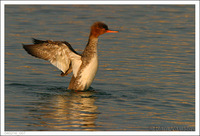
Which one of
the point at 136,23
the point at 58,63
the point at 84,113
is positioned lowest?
the point at 84,113

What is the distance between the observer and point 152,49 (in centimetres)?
1648

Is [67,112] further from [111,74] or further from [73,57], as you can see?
[111,74]

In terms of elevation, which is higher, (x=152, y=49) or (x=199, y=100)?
(x=152, y=49)

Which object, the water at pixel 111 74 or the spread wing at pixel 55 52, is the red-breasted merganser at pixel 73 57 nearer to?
the spread wing at pixel 55 52

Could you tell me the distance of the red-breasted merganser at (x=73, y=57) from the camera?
11.3m

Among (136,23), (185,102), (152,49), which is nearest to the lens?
(185,102)

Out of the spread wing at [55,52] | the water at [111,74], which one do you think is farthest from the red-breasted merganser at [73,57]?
the water at [111,74]

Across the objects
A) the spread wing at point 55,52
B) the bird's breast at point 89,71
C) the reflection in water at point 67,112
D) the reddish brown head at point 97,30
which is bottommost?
the reflection in water at point 67,112

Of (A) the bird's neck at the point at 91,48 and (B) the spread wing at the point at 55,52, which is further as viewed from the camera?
(A) the bird's neck at the point at 91,48

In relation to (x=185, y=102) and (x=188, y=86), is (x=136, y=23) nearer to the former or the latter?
(x=188, y=86)

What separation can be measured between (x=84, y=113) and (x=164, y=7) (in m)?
15.2

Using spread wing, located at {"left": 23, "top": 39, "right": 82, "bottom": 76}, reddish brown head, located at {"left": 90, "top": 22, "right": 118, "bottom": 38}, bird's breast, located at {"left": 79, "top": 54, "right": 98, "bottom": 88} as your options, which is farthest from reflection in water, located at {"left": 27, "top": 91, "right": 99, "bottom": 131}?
reddish brown head, located at {"left": 90, "top": 22, "right": 118, "bottom": 38}

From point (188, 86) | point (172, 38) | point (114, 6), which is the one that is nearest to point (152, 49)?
point (172, 38)

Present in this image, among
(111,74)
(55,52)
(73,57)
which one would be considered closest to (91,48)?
(73,57)
